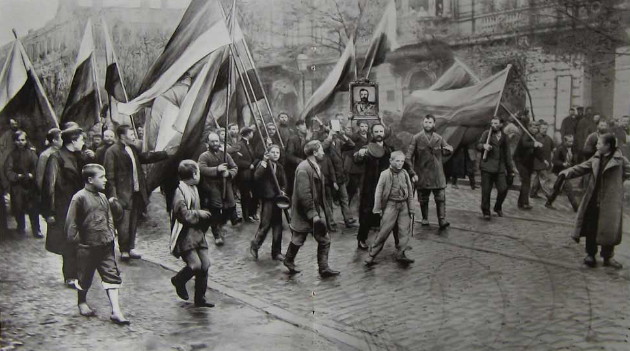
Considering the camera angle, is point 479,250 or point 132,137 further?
point 132,137

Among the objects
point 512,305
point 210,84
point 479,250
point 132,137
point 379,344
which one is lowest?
point 379,344

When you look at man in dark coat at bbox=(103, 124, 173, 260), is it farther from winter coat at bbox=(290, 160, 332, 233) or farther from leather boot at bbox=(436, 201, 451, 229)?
leather boot at bbox=(436, 201, 451, 229)

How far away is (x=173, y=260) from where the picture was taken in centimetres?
561

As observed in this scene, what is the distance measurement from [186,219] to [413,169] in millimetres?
2117

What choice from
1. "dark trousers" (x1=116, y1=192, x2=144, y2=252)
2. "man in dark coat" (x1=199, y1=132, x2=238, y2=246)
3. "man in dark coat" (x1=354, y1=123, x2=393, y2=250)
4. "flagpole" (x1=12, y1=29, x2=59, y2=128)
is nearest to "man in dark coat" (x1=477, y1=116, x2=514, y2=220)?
"man in dark coat" (x1=354, y1=123, x2=393, y2=250)

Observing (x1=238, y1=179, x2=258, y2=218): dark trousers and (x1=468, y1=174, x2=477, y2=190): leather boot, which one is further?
(x1=238, y1=179, x2=258, y2=218): dark trousers

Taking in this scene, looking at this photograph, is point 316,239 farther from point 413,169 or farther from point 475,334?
point 475,334

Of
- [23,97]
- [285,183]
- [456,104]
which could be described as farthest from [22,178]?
[456,104]

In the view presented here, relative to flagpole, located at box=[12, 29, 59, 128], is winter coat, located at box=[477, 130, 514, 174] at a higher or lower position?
lower

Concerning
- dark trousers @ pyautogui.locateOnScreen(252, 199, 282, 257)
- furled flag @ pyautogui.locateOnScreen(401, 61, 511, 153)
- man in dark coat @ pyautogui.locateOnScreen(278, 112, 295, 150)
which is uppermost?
furled flag @ pyautogui.locateOnScreen(401, 61, 511, 153)

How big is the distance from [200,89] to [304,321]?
91.7 inches

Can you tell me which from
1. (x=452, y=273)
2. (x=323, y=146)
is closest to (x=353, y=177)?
(x=323, y=146)

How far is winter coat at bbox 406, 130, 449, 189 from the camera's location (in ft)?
18.0

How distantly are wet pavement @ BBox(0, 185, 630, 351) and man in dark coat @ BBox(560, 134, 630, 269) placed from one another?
9cm
